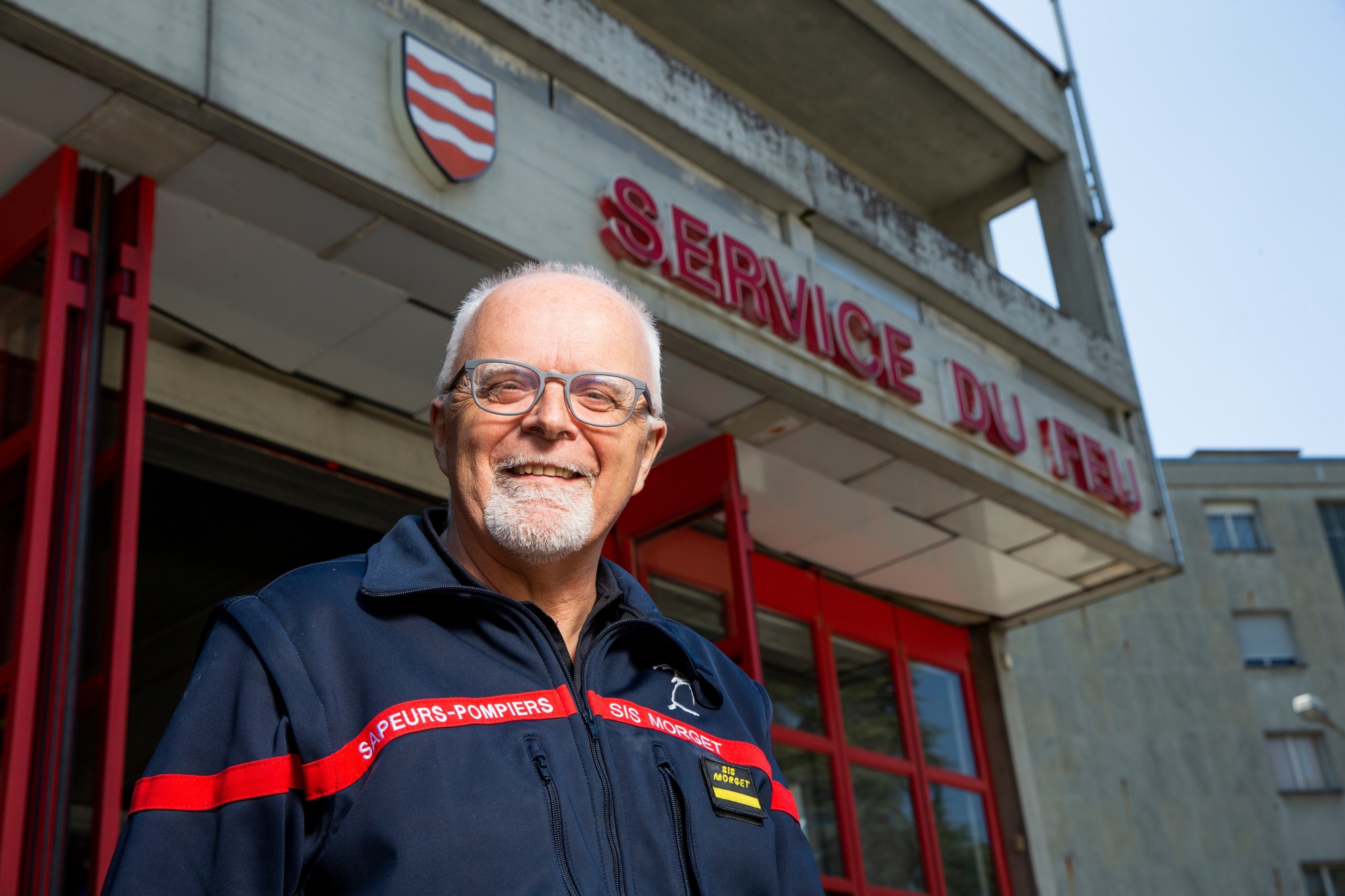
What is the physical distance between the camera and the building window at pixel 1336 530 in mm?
30219

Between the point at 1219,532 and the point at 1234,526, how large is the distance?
0.44 metres

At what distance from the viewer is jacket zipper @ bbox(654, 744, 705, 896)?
1.72m

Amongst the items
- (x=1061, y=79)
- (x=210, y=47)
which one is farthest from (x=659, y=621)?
(x=1061, y=79)

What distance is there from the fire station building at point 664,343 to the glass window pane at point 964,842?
1.2 inches

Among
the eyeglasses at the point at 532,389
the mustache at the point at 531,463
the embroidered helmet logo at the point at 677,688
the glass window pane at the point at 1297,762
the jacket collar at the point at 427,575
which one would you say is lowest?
the embroidered helmet logo at the point at 677,688

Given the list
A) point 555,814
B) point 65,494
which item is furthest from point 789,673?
point 555,814

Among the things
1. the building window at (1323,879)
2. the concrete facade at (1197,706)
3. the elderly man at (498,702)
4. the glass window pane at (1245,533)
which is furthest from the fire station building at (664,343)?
the glass window pane at (1245,533)

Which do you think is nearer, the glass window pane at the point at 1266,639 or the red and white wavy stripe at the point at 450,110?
the red and white wavy stripe at the point at 450,110

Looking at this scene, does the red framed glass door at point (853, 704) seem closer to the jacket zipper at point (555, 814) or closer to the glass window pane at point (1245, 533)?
the jacket zipper at point (555, 814)

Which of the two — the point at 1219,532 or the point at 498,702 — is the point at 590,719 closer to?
the point at 498,702

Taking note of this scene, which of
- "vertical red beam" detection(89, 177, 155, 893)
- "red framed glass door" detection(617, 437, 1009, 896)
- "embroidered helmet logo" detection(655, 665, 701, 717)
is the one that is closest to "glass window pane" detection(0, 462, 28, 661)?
"vertical red beam" detection(89, 177, 155, 893)

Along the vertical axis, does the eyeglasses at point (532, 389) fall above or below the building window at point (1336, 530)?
below

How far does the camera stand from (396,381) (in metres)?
6.21

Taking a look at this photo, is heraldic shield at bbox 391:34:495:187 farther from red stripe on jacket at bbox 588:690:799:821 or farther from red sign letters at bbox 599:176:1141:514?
red stripe on jacket at bbox 588:690:799:821
